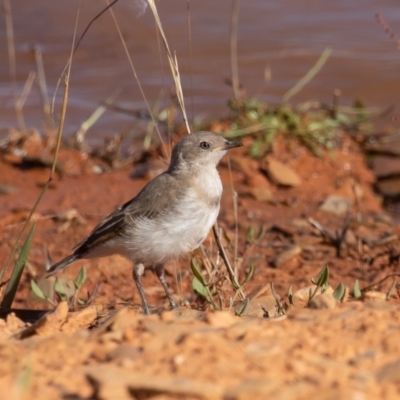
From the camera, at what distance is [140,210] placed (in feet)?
22.1

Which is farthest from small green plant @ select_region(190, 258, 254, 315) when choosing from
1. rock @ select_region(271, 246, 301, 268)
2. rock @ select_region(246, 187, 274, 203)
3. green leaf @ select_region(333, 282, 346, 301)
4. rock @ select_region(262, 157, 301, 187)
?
rock @ select_region(262, 157, 301, 187)

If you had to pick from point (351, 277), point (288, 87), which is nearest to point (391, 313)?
point (351, 277)

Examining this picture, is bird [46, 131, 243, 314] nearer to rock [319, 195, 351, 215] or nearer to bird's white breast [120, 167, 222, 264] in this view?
bird's white breast [120, 167, 222, 264]

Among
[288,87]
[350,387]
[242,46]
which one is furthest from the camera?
[242,46]

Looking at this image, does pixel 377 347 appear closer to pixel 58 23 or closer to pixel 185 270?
pixel 185 270

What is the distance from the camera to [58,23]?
53.1ft

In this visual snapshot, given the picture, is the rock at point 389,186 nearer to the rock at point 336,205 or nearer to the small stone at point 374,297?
the rock at point 336,205

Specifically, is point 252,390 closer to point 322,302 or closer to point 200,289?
point 322,302

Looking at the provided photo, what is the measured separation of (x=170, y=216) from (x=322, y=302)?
1943mm

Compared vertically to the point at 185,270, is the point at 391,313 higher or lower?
higher

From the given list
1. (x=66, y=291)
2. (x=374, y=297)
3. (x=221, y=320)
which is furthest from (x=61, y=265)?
(x=221, y=320)

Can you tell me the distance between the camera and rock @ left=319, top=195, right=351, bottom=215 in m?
9.34

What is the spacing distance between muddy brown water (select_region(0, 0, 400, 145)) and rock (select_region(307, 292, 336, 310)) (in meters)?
7.60

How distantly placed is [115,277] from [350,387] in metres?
4.56
